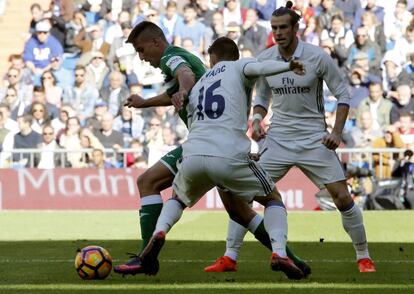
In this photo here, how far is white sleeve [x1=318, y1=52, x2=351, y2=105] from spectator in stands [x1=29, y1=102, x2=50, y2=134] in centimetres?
1434

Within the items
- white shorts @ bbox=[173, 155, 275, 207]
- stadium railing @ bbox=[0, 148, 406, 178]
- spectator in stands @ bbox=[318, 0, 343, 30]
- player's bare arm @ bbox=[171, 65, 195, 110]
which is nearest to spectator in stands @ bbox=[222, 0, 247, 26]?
spectator in stands @ bbox=[318, 0, 343, 30]

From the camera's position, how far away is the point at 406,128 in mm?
22359

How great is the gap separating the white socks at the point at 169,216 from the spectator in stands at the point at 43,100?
15137mm

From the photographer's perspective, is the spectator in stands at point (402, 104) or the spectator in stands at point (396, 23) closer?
the spectator in stands at point (402, 104)

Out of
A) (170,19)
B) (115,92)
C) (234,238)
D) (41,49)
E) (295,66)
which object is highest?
(295,66)

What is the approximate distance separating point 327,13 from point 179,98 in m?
15.8

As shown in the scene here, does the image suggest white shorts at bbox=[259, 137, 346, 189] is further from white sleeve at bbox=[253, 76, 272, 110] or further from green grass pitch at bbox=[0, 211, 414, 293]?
green grass pitch at bbox=[0, 211, 414, 293]

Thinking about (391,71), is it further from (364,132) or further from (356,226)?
(356,226)

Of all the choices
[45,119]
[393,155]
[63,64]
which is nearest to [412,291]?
[393,155]

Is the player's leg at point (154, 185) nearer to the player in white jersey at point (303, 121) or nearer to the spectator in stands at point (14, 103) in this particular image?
the player in white jersey at point (303, 121)

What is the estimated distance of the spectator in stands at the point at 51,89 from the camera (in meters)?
25.1

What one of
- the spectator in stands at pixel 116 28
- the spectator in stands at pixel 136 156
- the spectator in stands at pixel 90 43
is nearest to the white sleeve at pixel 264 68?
the spectator in stands at pixel 136 156


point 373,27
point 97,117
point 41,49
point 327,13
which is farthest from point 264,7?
point 41,49

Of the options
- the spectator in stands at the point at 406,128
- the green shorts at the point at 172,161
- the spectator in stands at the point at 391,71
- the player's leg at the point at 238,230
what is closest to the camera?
the player's leg at the point at 238,230
